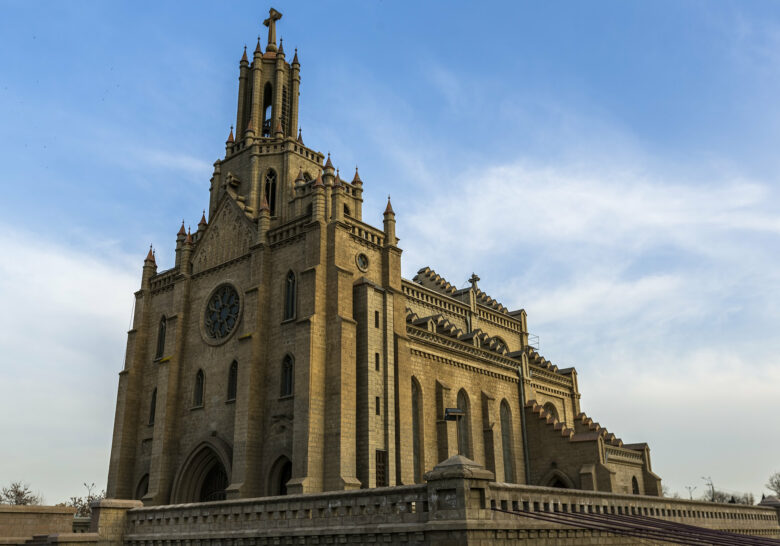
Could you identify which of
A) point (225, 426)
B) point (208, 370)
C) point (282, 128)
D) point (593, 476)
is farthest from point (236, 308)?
point (593, 476)

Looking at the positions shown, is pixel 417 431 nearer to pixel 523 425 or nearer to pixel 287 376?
pixel 287 376

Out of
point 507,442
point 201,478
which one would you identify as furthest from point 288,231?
point 507,442

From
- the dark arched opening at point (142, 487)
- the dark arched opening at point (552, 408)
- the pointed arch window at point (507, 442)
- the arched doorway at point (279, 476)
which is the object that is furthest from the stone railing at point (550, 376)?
the dark arched opening at point (142, 487)

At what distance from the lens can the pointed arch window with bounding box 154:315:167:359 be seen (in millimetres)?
39125

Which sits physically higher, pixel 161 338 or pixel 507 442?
pixel 161 338

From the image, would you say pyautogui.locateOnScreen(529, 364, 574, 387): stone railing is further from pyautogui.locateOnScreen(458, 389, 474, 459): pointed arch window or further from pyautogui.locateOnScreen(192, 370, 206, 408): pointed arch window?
pyautogui.locateOnScreen(192, 370, 206, 408): pointed arch window

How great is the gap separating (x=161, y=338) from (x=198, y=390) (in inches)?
220

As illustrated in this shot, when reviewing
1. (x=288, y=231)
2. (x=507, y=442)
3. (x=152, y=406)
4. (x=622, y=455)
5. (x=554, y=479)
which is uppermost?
(x=288, y=231)

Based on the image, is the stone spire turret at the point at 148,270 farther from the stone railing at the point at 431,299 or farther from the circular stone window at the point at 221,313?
the stone railing at the point at 431,299

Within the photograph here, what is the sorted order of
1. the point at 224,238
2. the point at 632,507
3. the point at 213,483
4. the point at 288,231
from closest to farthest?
the point at 632,507
the point at 288,231
the point at 213,483
the point at 224,238

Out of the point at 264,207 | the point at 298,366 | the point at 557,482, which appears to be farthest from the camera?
the point at 557,482

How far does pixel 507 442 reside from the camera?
39594 millimetres

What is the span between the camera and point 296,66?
43.5m

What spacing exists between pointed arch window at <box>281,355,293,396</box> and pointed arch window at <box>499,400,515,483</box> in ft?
46.7
